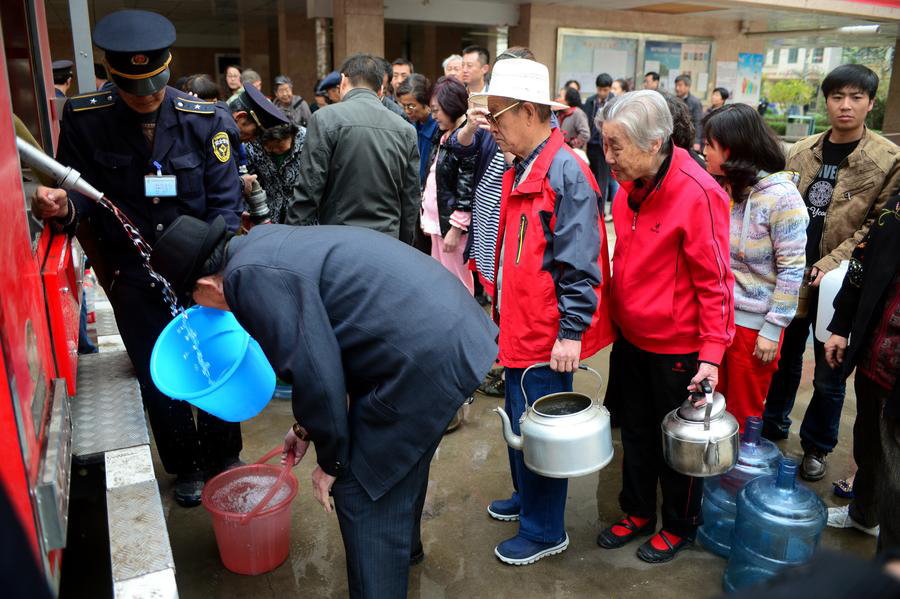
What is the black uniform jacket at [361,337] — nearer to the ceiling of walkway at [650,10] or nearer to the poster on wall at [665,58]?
the ceiling of walkway at [650,10]

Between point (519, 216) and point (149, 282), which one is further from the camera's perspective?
point (149, 282)

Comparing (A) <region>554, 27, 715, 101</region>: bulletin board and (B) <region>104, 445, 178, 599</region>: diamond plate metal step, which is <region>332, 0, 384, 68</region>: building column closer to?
(A) <region>554, 27, 715, 101</region>: bulletin board

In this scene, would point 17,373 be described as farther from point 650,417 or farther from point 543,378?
point 650,417

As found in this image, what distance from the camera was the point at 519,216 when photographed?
8.55 feet

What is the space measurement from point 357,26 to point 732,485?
9.84m

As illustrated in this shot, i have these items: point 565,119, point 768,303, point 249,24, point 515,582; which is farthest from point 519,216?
point 249,24

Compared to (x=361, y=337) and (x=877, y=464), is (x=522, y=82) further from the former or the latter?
(x=877, y=464)

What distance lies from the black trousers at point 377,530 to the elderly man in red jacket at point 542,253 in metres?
0.70

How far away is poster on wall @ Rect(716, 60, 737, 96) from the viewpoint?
15297 mm

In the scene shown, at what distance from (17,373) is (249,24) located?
691 inches

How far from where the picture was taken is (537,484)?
9.11ft

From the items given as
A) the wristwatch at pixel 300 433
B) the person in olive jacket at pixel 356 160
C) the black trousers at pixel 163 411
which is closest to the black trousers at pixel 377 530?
the wristwatch at pixel 300 433

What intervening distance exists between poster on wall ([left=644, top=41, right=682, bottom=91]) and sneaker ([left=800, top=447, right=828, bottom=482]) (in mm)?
12162

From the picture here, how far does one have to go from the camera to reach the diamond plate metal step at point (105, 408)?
2.53 metres
